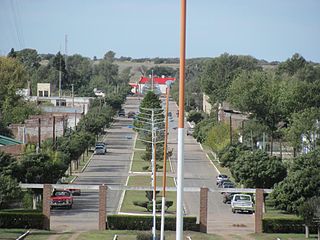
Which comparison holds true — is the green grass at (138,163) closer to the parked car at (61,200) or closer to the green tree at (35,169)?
the parked car at (61,200)

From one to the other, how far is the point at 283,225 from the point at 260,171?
8.75 meters

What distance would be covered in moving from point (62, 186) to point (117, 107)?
117 m

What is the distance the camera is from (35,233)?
47750 mm

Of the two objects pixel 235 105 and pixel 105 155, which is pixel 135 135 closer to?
pixel 235 105

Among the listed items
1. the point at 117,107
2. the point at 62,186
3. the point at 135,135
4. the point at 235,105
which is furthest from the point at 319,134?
the point at 117,107

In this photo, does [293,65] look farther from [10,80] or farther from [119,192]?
[119,192]

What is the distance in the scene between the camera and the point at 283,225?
50.3 metres

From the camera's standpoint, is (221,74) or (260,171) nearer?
(260,171)

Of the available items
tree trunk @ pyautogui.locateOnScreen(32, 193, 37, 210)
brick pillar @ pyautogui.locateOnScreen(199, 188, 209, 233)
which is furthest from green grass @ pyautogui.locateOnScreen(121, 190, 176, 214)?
brick pillar @ pyautogui.locateOnScreen(199, 188, 209, 233)

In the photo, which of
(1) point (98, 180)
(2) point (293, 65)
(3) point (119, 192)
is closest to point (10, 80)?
(1) point (98, 180)

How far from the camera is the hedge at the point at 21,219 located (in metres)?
49.4

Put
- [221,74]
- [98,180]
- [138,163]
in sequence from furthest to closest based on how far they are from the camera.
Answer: [221,74], [138,163], [98,180]

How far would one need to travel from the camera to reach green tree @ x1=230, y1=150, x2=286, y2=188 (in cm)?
5825

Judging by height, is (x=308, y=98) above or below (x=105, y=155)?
above
